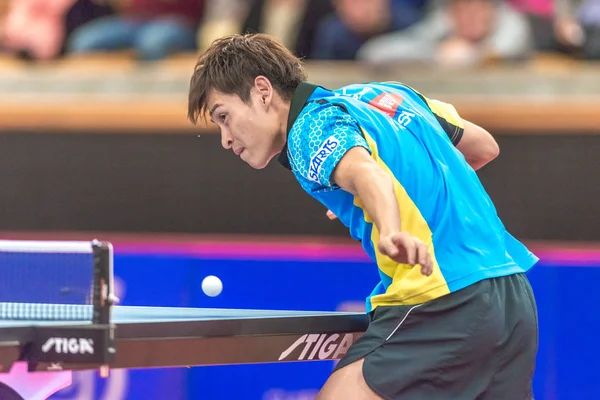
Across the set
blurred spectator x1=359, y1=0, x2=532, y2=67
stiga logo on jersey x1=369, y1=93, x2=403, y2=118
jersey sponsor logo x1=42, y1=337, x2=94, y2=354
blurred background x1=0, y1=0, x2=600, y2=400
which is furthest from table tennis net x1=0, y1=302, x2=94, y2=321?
blurred spectator x1=359, y1=0, x2=532, y2=67

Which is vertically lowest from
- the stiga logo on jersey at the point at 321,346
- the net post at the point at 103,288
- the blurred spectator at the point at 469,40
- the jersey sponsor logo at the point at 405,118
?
the stiga logo on jersey at the point at 321,346

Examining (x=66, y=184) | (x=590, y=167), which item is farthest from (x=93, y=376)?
(x=590, y=167)

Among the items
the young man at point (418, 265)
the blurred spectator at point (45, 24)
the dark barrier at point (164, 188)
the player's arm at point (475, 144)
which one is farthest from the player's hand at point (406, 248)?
the blurred spectator at point (45, 24)

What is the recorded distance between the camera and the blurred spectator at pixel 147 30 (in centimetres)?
604

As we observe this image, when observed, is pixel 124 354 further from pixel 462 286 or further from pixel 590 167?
pixel 590 167

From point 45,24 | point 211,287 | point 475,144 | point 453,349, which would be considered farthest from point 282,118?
point 45,24

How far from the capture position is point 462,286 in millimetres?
2420

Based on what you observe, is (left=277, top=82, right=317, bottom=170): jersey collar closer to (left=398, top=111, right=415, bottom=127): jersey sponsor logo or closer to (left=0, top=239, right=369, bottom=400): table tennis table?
(left=398, top=111, right=415, bottom=127): jersey sponsor logo

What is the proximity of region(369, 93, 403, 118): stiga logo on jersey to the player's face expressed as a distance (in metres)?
0.28

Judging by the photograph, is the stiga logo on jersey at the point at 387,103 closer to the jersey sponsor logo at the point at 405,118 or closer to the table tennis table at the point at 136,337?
Result: the jersey sponsor logo at the point at 405,118

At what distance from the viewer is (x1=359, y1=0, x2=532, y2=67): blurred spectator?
18.1 ft

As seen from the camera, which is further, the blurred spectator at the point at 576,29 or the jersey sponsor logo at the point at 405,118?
the blurred spectator at the point at 576,29

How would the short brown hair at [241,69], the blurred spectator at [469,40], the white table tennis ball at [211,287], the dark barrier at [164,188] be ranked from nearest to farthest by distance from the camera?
1. the short brown hair at [241,69]
2. the white table tennis ball at [211,287]
3. the dark barrier at [164,188]
4. the blurred spectator at [469,40]

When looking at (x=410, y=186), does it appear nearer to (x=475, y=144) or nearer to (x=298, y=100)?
(x=298, y=100)
